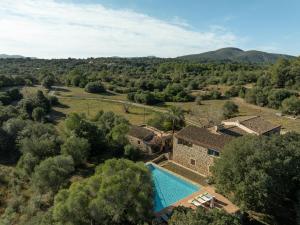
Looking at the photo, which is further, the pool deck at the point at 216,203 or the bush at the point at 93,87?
the bush at the point at 93,87

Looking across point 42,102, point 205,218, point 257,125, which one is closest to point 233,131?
point 257,125

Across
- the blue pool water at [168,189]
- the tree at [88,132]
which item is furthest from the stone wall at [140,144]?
the blue pool water at [168,189]

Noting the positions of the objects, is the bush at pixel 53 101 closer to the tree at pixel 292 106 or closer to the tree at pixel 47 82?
the tree at pixel 47 82

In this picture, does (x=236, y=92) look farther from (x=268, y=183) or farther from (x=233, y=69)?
(x=268, y=183)

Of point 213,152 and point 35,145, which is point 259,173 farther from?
point 35,145

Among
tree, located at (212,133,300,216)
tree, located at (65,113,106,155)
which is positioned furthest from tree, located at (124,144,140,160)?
tree, located at (212,133,300,216)
